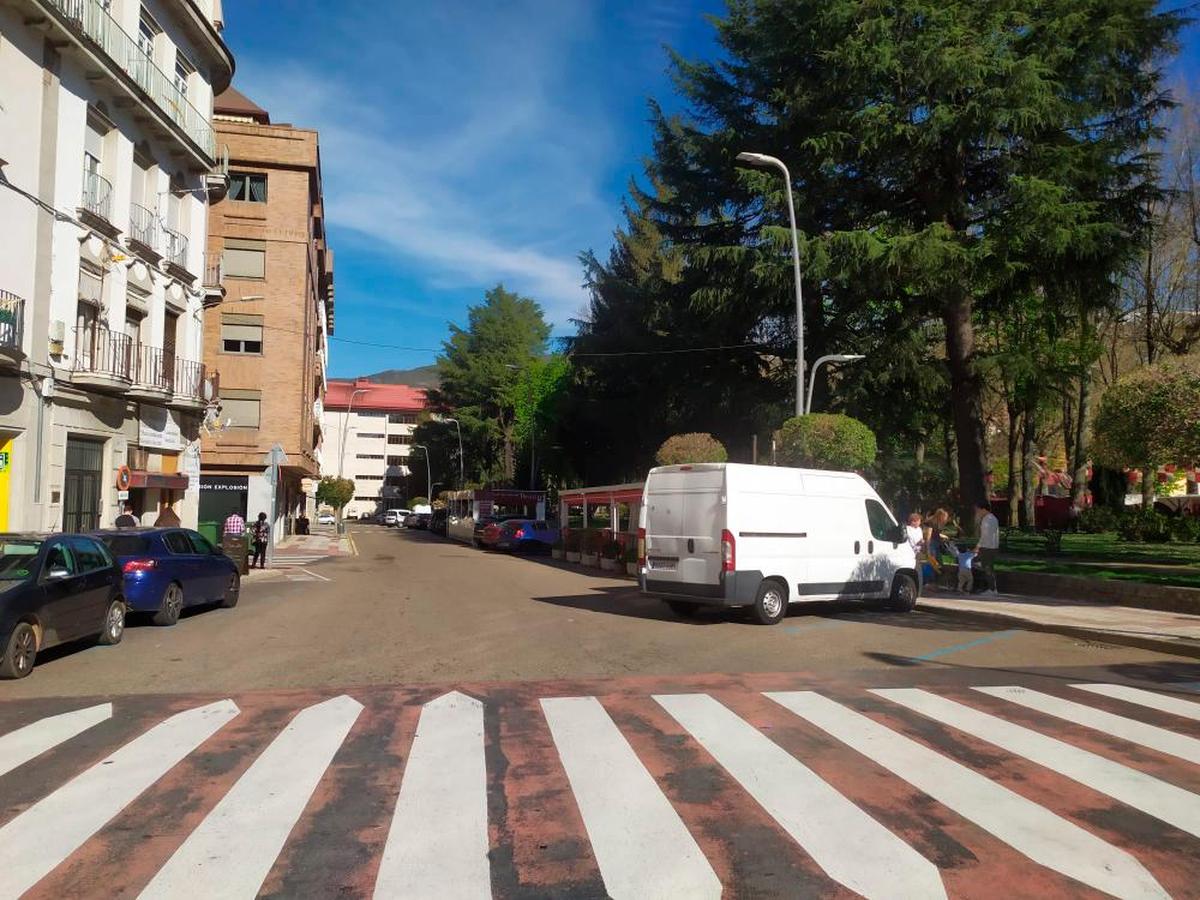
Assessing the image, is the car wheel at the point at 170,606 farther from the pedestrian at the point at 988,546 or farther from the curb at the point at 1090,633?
the pedestrian at the point at 988,546

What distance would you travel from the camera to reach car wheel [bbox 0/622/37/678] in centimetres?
877

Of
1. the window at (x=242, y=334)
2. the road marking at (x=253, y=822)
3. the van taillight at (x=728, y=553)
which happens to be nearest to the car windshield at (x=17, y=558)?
the road marking at (x=253, y=822)

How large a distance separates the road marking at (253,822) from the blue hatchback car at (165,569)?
732 centimetres

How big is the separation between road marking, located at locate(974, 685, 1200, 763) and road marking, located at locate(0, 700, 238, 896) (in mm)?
6494

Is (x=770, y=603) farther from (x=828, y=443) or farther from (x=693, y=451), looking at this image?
(x=693, y=451)

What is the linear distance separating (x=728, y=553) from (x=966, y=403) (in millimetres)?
16870

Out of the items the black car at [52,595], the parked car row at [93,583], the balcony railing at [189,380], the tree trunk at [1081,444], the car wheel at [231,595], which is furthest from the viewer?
the tree trunk at [1081,444]

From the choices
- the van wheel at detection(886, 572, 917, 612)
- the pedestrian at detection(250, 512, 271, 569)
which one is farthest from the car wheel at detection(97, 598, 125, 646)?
the pedestrian at detection(250, 512, 271, 569)

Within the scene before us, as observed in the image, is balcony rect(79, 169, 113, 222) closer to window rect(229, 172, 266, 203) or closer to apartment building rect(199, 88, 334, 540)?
apartment building rect(199, 88, 334, 540)

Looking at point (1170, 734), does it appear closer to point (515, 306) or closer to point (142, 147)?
point (142, 147)

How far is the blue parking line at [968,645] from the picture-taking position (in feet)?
35.1

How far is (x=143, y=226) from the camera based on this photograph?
2381 cm

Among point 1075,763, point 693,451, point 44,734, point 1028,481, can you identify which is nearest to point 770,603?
point 1075,763

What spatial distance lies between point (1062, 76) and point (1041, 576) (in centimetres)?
1453
